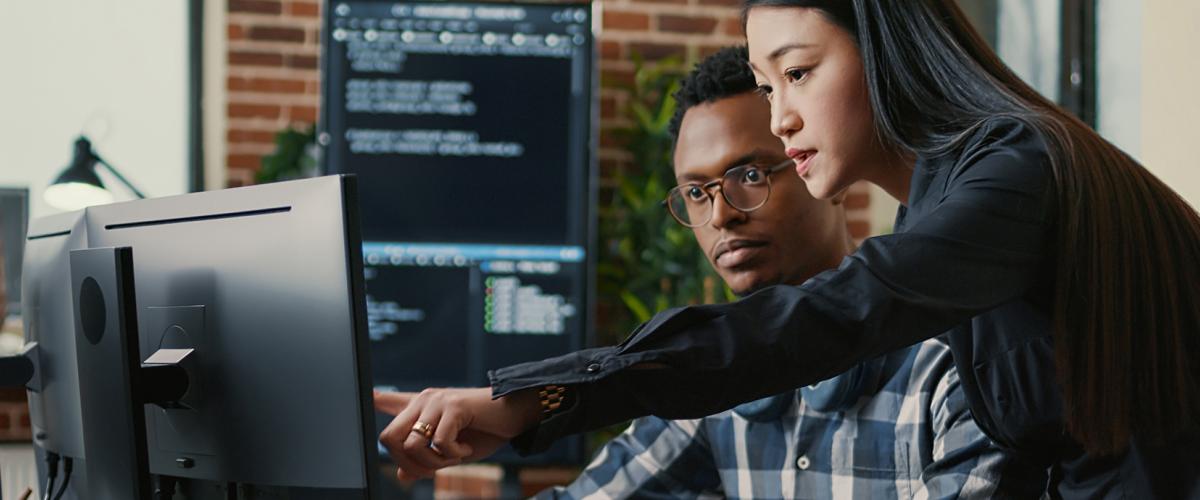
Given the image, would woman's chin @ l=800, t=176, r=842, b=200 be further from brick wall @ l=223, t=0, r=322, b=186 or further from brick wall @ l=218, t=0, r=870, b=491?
brick wall @ l=223, t=0, r=322, b=186

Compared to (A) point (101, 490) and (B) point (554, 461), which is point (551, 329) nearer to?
(B) point (554, 461)

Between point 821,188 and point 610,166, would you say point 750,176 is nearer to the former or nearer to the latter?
point 821,188

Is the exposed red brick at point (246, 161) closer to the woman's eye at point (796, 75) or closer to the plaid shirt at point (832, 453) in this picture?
the plaid shirt at point (832, 453)

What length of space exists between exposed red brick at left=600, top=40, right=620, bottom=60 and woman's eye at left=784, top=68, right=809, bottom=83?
99.8 inches

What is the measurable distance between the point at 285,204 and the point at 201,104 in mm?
2831

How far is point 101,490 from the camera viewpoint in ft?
3.73

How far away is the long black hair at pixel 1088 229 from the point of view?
95cm

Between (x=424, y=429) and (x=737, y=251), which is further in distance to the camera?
(x=737, y=251)

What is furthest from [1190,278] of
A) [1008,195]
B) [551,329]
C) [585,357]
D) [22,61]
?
[22,61]

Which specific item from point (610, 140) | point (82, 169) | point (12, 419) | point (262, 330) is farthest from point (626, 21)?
point (262, 330)

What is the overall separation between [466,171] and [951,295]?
248 cm

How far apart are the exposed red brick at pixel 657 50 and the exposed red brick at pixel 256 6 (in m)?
1.09

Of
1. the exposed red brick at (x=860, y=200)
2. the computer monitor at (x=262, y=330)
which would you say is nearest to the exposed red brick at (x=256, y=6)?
the exposed red brick at (x=860, y=200)

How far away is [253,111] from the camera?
357cm
